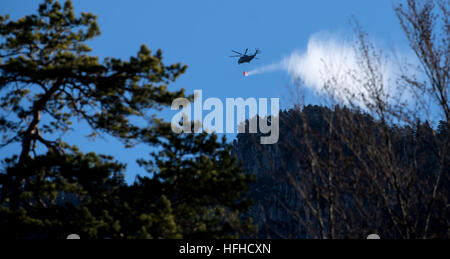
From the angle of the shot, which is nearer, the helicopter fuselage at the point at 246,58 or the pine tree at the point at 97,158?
the pine tree at the point at 97,158

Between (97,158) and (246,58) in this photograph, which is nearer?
(97,158)

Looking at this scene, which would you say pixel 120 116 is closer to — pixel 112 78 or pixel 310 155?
pixel 112 78

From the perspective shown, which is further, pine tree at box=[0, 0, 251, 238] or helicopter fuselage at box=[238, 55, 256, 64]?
helicopter fuselage at box=[238, 55, 256, 64]

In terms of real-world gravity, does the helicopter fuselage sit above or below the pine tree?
above

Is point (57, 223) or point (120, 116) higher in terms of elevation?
point (120, 116)

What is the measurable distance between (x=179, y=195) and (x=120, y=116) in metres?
3.01

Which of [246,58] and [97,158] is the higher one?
[246,58]

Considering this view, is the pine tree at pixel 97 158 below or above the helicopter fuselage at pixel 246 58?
below

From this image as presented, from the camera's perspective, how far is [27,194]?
12109 mm
